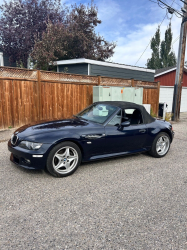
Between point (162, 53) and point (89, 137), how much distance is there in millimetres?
36513

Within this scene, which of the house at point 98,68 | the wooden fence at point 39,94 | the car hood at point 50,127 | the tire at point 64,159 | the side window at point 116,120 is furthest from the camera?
the house at point 98,68

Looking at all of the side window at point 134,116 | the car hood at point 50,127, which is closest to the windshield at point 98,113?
the car hood at point 50,127

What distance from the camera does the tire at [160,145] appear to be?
4902 millimetres

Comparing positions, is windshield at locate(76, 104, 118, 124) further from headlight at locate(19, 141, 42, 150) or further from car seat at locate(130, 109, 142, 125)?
headlight at locate(19, 141, 42, 150)

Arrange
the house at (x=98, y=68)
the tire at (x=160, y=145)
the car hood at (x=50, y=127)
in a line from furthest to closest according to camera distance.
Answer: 1. the house at (x=98, y=68)
2. the tire at (x=160, y=145)
3. the car hood at (x=50, y=127)

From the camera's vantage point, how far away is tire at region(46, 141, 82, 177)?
11.7 feet

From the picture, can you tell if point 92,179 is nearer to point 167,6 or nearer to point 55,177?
point 55,177

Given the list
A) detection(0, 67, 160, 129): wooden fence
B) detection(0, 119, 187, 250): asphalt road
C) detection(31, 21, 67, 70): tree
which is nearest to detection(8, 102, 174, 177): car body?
detection(0, 119, 187, 250): asphalt road

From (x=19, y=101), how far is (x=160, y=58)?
34.1m

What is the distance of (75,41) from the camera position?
15211mm

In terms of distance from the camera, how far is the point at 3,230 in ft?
7.54

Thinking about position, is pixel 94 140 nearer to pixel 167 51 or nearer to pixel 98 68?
pixel 98 68

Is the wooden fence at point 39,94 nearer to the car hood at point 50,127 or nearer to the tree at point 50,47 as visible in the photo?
the car hood at point 50,127

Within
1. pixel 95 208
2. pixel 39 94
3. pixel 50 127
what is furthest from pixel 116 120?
pixel 39 94
